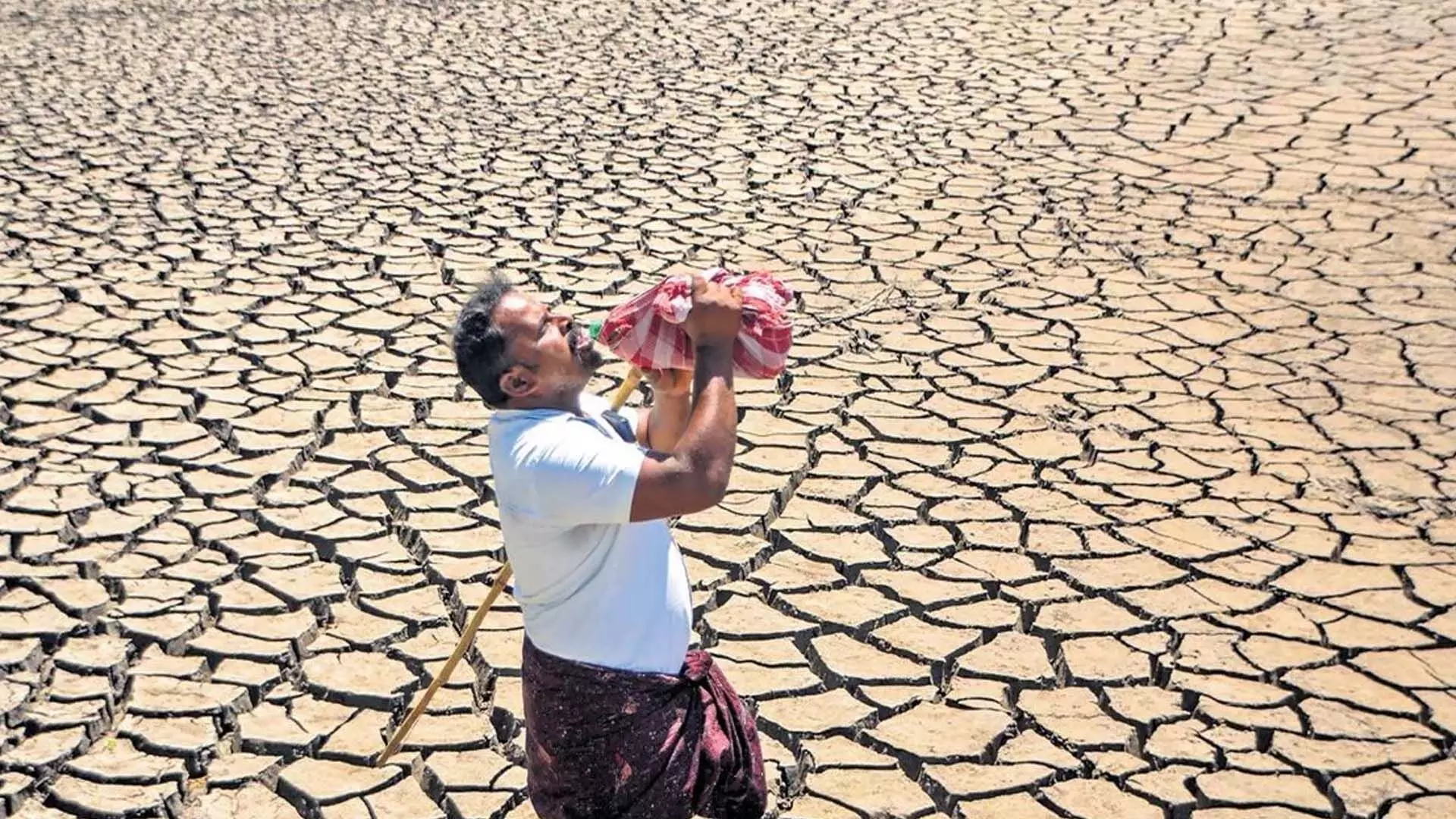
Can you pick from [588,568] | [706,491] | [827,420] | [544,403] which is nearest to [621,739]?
[588,568]

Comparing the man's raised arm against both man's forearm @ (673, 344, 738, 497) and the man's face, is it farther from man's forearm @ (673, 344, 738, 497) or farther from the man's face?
the man's face

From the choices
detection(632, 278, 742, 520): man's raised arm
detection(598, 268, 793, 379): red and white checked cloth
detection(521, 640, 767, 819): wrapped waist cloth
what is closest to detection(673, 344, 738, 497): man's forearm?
detection(632, 278, 742, 520): man's raised arm

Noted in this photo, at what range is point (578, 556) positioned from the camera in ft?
8.73

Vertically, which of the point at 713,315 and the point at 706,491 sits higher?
the point at 713,315

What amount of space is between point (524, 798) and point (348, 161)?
5471 mm

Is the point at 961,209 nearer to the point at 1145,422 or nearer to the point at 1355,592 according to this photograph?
the point at 1145,422

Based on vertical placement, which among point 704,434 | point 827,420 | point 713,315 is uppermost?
point 713,315

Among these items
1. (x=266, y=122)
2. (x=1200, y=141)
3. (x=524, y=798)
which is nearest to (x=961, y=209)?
(x=1200, y=141)

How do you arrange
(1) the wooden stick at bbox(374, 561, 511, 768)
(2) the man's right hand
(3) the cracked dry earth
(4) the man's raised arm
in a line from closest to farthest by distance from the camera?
(4) the man's raised arm → (2) the man's right hand → (1) the wooden stick at bbox(374, 561, 511, 768) → (3) the cracked dry earth

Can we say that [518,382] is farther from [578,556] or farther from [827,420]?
[827,420]

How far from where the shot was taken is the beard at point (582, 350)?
2719 mm

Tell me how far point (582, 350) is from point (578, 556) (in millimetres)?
331

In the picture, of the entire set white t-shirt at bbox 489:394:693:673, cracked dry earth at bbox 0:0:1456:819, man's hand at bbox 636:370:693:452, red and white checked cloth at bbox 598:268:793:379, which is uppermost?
red and white checked cloth at bbox 598:268:793:379

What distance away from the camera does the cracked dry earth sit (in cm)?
387
